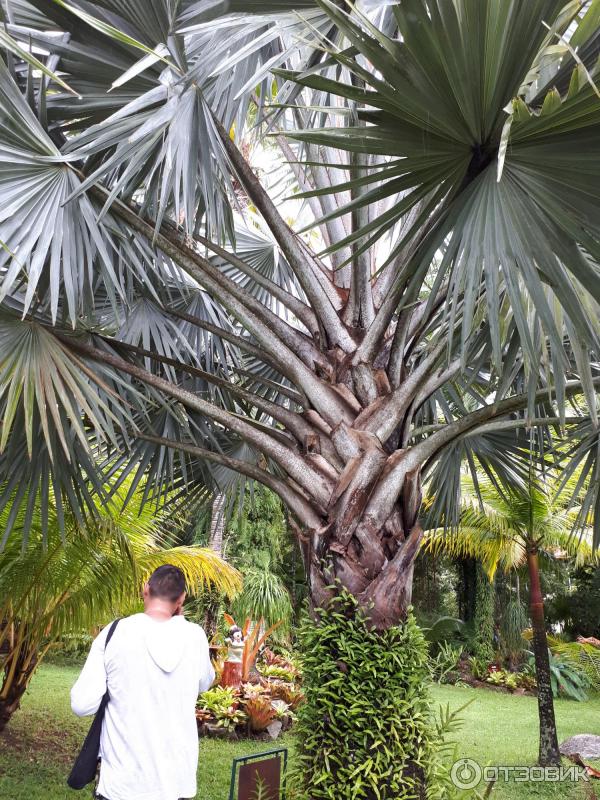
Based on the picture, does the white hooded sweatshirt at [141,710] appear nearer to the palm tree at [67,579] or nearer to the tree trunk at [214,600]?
the palm tree at [67,579]

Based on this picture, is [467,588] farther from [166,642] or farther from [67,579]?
[166,642]

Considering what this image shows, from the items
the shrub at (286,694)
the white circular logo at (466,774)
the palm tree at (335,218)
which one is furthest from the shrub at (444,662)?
the shrub at (286,694)

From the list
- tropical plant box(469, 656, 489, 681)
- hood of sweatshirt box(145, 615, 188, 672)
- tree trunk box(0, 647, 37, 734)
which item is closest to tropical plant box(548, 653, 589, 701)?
tropical plant box(469, 656, 489, 681)

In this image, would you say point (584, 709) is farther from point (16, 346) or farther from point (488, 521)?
point (16, 346)

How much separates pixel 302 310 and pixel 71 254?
1.60 meters

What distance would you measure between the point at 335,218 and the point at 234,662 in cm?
817

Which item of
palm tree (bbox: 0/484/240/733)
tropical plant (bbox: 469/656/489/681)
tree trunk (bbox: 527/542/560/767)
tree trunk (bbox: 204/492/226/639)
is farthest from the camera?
tropical plant (bbox: 469/656/489/681)

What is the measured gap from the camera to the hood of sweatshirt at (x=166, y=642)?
294 centimetres

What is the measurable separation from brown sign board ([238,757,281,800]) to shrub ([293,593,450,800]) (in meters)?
0.42

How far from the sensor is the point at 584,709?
13.4 m

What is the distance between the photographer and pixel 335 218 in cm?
368

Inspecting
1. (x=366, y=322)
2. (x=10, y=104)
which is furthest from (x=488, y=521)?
(x=10, y=104)

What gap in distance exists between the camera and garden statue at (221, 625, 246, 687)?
10133 millimetres

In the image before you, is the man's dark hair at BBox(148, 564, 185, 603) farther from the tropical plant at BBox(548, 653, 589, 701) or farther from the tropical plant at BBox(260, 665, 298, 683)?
the tropical plant at BBox(548, 653, 589, 701)
